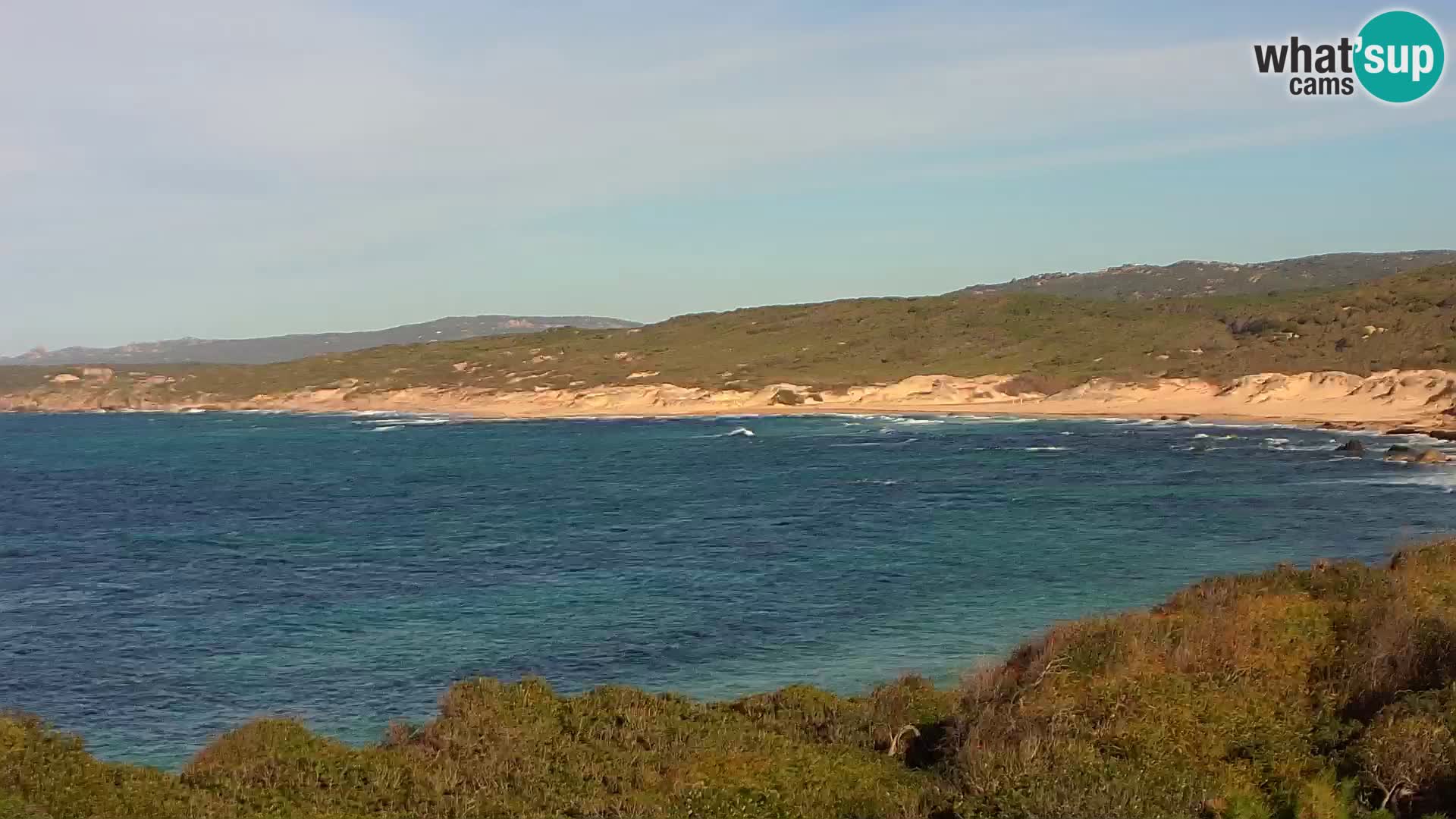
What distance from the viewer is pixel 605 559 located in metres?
45.3

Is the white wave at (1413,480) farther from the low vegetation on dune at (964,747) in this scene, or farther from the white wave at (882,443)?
the low vegetation on dune at (964,747)

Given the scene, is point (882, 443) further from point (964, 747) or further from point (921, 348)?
point (964, 747)

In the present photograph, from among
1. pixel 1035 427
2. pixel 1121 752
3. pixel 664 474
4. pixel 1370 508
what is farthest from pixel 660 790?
pixel 1035 427

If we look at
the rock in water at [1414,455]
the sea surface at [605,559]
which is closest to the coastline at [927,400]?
the sea surface at [605,559]

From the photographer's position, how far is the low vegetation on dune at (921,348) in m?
118

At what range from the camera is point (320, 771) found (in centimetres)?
1513

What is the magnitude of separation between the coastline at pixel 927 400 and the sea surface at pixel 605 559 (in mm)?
13777

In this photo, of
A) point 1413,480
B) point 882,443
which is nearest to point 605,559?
point 1413,480

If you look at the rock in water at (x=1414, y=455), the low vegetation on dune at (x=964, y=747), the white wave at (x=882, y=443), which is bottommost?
the rock in water at (x=1414, y=455)

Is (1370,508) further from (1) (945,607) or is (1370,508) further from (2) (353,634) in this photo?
(2) (353,634)

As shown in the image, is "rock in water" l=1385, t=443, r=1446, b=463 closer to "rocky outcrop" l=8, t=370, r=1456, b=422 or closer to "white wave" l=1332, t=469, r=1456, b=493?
"white wave" l=1332, t=469, r=1456, b=493

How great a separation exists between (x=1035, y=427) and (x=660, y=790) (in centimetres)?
9370

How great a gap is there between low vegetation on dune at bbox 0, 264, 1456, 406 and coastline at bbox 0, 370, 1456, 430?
197 centimetres

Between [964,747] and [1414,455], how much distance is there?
61.7m
